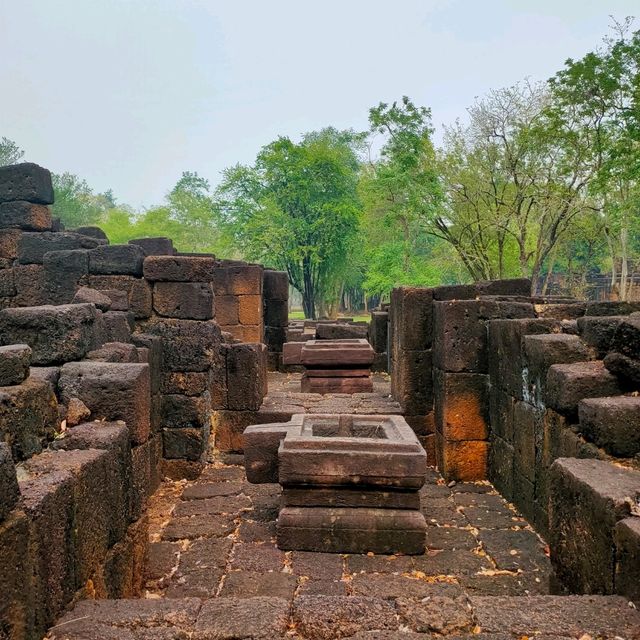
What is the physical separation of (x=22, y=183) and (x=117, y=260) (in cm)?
581

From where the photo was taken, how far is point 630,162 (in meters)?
16.6

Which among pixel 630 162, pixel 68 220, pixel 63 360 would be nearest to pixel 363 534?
pixel 63 360

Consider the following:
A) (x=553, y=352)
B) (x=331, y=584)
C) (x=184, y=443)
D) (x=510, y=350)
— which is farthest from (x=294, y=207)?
(x=331, y=584)

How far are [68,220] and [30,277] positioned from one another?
38792 millimetres

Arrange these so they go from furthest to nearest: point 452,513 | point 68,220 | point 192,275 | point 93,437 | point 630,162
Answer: point 68,220
point 630,162
point 192,275
point 452,513
point 93,437

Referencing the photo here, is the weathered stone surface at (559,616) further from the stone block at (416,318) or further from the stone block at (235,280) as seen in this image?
the stone block at (235,280)

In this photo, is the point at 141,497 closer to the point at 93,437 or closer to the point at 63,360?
the point at 93,437

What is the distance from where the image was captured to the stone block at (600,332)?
4.49 metres

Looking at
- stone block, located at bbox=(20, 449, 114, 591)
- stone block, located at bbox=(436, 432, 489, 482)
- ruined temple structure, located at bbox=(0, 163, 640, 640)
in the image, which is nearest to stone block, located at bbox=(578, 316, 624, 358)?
ruined temple structure, located at bbox=(0, 163, 640, 640)

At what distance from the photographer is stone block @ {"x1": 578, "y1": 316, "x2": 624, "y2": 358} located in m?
4.49

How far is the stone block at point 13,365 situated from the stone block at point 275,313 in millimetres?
10907

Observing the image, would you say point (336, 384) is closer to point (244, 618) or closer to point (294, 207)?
point (244, 618)

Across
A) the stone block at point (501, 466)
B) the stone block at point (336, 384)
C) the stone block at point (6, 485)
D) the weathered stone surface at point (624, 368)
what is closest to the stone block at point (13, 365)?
the stone block at point (6, 485)

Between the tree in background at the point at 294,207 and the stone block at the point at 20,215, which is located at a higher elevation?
the tree in background at the point at 294,207
